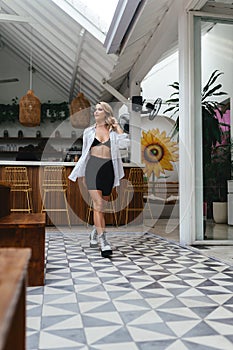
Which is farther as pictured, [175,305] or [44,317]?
[175,305]

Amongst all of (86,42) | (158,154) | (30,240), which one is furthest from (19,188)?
(30,240)

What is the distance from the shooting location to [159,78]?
30.7ft

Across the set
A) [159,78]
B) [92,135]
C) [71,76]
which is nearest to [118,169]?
[92,135]

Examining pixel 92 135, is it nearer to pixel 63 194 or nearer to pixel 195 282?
pixel 195 282

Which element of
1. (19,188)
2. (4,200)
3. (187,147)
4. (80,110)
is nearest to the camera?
(4,200)

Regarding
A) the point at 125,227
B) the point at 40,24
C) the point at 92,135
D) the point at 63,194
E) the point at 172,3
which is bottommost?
the point at 125,227

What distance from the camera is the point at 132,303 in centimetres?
201

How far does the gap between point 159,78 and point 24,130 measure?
142 inches

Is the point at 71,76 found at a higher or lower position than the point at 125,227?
higher

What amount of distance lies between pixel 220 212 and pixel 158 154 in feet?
6.81

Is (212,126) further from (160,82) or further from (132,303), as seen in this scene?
(160,82)

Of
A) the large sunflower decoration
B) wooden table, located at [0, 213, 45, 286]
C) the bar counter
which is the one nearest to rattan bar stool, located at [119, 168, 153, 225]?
the bar counter

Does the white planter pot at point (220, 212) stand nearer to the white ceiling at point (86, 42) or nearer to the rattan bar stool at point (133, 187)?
the rattan bar stool at point (133, 187)

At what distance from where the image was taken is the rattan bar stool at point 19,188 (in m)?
5.89
